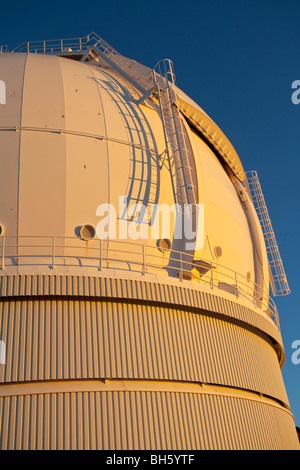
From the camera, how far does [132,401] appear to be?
42.7 ft

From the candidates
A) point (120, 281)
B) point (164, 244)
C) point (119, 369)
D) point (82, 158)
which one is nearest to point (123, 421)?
point (119, 369)

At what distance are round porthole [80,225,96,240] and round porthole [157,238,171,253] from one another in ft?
6.10

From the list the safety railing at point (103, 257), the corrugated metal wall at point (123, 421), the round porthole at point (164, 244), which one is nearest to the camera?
the corrugated metal wall at point (123, 421)

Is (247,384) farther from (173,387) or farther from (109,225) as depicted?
(109,225)

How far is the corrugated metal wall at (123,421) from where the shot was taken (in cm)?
1210

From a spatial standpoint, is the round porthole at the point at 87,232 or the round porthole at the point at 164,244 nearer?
the round porthole at the point at 87,232

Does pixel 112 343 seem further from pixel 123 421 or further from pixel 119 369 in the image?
pixel 123 421

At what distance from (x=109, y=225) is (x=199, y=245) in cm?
270

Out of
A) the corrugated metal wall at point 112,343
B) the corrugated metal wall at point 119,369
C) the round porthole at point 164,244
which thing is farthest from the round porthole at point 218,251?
the corrugated metal wall at point 112,343

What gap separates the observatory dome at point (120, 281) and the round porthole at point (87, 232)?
0.12 ft

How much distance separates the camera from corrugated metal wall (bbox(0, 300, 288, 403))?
1279 centimetres

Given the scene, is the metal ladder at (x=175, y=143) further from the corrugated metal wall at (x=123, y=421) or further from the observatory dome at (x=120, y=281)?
the corrugated metal wall at (x=123, y=421)

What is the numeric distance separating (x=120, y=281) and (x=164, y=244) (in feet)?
6.60
